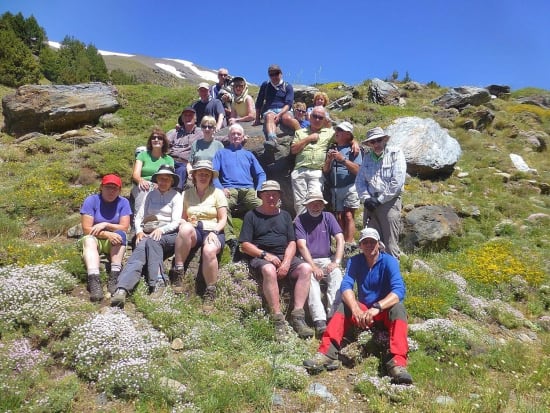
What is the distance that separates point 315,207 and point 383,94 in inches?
718

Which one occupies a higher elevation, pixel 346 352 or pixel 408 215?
pixel 408 215

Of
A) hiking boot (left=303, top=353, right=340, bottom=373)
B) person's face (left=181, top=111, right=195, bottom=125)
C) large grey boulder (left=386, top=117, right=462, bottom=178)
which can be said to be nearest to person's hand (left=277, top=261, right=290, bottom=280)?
hiking boot (left=303, top=353, right=340, bottom=373)

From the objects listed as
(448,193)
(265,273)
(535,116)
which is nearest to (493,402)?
(265,273)

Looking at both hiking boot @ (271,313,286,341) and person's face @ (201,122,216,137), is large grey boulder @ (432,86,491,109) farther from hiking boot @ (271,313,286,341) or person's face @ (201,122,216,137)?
hiking boot @ (271,313,286,341)

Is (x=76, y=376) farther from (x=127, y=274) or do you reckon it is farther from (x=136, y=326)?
(x=127, y=274)

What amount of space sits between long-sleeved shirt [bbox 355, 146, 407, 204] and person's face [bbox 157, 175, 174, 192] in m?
3.64

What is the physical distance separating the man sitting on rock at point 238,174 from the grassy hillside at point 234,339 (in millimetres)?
1556

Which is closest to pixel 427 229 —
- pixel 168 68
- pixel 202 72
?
pixel 202 72

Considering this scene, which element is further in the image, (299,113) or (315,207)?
(299,113)

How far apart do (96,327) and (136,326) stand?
612mm

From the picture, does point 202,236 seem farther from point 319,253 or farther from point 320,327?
point 320,327

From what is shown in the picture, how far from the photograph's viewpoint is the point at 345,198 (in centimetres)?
838

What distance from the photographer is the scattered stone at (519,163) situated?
50.7 feet

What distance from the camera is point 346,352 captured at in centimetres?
570
